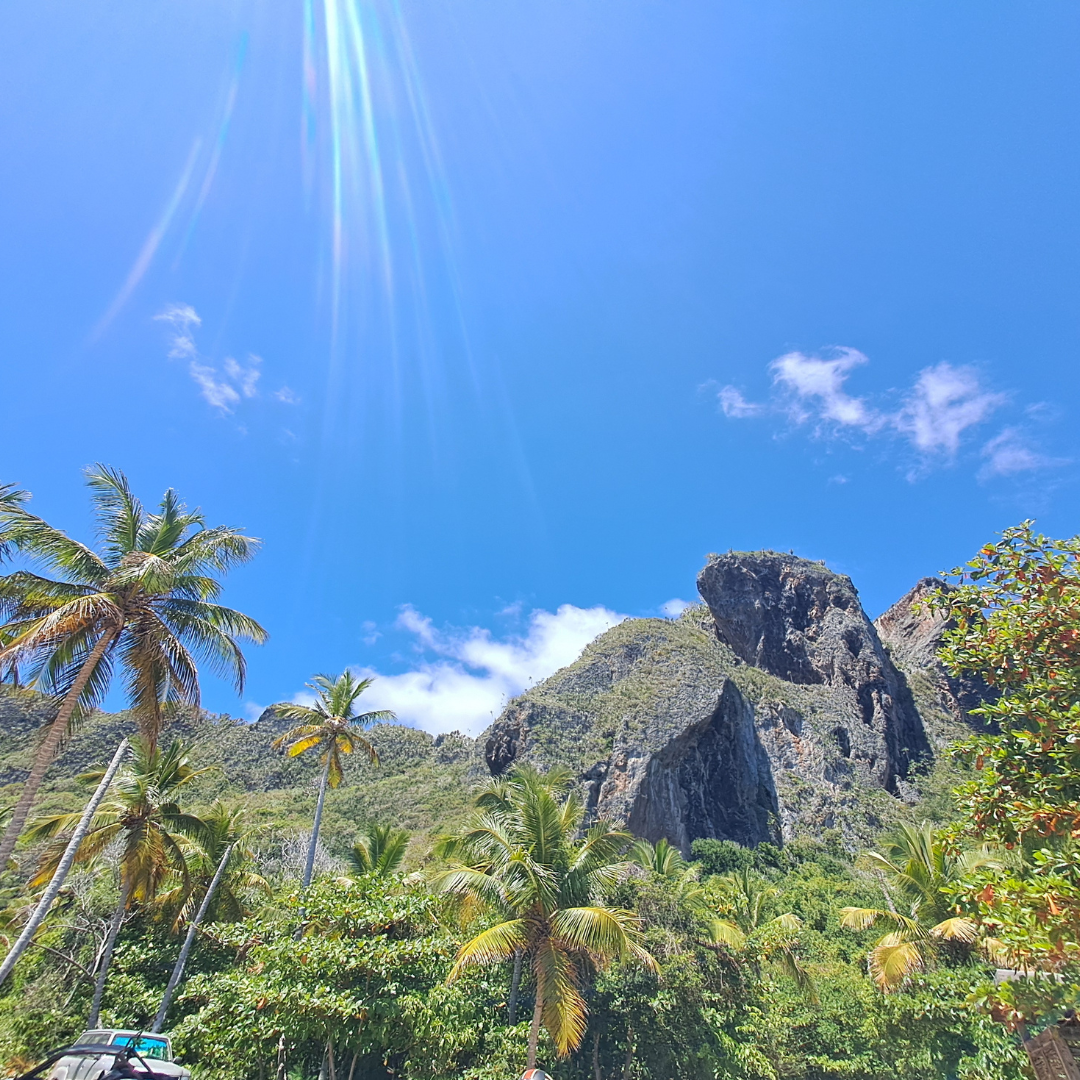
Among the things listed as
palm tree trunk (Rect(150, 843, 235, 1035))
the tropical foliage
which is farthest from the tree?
palm tree trunk (Rect(150, 843, 235, 1035))

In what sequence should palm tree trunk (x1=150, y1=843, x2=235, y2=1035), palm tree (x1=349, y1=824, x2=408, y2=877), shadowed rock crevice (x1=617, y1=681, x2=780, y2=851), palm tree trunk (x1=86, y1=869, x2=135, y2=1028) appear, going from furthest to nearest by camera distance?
shadowed rock crevice (x1=617, y1=681, x2=780, y2=851), palm tree (x1=349, y1=824, x2=408, y2=877), palm tree trunk (x1=150, y1=843, x2=235, y2=1035), palm tree trunk (x1=86, y1=869, x2=135, y2=1028)

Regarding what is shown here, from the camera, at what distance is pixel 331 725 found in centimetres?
2038

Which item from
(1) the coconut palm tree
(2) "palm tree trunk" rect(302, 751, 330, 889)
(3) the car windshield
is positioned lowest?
(3) the car windshield

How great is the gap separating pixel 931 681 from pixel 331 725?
254 feet

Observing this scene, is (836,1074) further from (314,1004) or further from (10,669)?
(10,669)

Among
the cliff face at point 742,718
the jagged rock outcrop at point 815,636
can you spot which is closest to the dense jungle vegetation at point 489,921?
the cliff face at point 742,718

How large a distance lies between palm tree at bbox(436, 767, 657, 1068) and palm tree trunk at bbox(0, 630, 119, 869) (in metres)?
7.72

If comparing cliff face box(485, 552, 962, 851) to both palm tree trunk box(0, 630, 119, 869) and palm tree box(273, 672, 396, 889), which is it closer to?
palm tree box(273, 672, 396, 889)

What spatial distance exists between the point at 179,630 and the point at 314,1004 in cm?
776

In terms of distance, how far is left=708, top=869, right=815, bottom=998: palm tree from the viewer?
54.1 feet

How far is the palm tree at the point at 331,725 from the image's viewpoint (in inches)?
789

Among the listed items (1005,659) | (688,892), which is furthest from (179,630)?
(688,892)

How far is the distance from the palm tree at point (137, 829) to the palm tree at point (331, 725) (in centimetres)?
378

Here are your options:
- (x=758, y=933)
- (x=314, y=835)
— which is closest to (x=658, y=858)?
(x=758, y=933)
